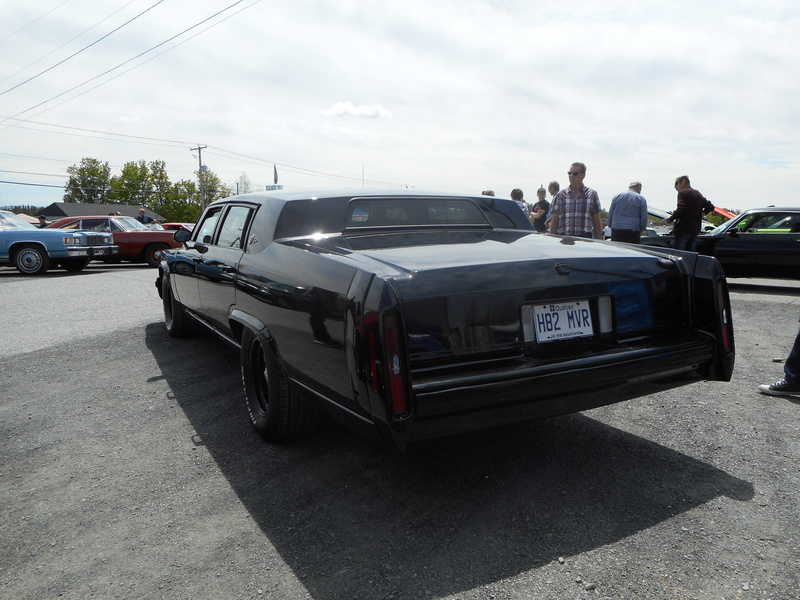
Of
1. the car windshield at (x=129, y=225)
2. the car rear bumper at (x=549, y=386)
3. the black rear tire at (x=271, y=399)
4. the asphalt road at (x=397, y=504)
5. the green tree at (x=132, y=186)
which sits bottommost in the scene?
the asphalt road at (x=397, y=504)

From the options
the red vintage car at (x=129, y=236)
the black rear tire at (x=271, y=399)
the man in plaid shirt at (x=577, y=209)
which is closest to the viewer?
the black rear tire at (x=271, y=399)

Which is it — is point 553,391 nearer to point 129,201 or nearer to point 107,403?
point 107,403

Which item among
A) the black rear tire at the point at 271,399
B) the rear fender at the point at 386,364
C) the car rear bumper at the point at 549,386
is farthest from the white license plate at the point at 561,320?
the black rear tire at the point at 271,399

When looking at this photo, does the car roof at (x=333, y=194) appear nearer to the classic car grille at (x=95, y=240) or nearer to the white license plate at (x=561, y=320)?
the white license plate at (x=561, y=320)

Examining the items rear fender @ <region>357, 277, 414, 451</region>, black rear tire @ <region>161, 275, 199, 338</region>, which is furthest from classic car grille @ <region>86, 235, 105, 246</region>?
rear fender @ <region>357, 277, 414, 451</region>

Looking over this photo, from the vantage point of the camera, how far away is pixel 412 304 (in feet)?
7.86

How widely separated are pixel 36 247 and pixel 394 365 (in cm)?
1444

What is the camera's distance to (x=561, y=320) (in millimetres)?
2699

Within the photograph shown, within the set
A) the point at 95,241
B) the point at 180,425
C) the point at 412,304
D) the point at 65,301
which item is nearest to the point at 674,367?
the point at 412,304

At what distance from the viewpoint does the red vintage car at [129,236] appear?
1611cm

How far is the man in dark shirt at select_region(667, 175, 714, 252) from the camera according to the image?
935 centimetres

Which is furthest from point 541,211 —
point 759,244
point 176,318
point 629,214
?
point 176,318

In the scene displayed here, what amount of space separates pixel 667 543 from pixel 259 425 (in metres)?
2.15

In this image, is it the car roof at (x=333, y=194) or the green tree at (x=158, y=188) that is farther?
the green tree at (x=158, y=188)
